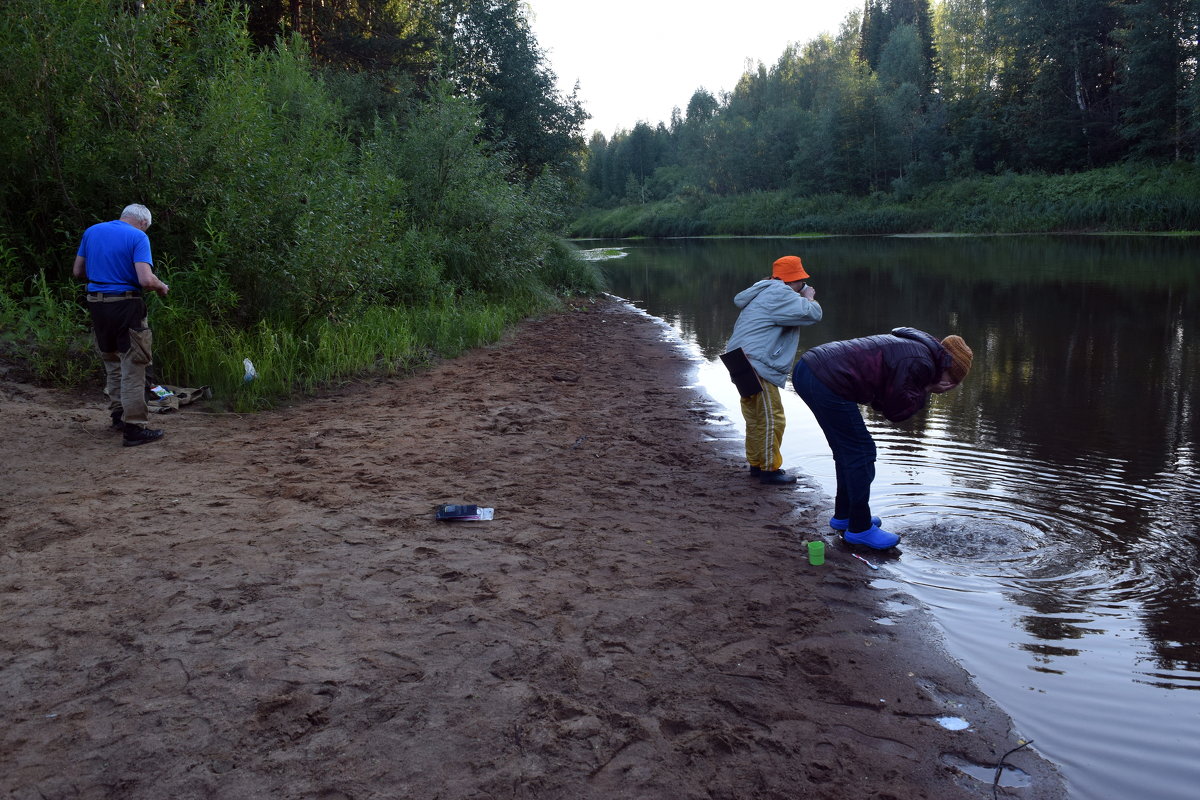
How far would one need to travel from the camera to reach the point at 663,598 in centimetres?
453

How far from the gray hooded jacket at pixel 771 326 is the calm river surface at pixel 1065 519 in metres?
1.09

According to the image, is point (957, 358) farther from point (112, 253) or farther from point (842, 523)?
point (112, 253)

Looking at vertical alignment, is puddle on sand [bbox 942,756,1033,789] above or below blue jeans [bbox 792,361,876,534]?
below

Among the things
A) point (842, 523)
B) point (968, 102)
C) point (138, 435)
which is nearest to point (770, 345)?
point (842, 523)

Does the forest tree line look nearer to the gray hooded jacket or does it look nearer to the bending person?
the gray hooded jacket

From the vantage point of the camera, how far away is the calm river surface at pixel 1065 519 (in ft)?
12.3

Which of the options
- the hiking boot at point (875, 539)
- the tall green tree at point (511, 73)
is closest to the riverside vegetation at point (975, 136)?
the tall green tree at point (511, 73)

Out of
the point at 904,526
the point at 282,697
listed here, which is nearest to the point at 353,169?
the point at 904,526

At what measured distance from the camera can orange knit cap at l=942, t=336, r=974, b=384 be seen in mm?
5039

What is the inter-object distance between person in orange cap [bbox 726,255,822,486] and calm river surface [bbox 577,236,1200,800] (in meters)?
0.55

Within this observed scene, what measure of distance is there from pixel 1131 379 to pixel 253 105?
11.0m

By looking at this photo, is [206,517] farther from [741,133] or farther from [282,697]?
[741,133]

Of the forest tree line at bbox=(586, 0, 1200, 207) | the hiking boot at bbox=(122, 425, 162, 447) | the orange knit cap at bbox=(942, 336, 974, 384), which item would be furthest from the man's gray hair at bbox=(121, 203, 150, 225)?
the forest tree line at bbox=(586, 0, 1200, 207)

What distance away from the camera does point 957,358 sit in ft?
16.6
